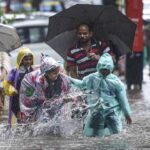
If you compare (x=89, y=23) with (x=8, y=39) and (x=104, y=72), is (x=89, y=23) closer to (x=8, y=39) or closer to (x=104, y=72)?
(x=8, y=39)

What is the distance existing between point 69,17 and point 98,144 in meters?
→ 2.79

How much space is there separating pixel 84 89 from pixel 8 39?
2.19 meters

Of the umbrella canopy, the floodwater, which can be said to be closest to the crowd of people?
the floodwater

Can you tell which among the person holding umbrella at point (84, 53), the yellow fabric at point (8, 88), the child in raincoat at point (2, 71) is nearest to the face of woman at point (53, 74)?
the yellow fabric at point (8, 88)

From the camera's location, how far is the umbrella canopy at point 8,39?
13.6 metres

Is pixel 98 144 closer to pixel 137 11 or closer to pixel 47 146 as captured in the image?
pixel 47 146

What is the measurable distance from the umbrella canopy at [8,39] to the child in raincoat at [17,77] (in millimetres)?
504

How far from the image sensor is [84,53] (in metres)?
13.2

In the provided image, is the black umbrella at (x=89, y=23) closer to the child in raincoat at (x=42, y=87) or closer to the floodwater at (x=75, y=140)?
the floodwater at (x=75, y=140)

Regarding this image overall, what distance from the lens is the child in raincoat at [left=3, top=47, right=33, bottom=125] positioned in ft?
42.9

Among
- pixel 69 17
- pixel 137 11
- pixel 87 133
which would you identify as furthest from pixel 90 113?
pixel 137 11

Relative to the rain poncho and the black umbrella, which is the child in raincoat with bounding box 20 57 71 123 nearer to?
the rain poncho

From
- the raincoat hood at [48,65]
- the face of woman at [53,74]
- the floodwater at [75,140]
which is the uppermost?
the raincoat hood at [48,65]

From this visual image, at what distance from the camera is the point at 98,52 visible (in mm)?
13305
